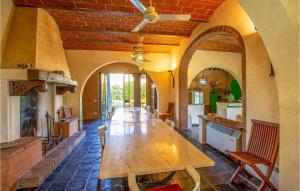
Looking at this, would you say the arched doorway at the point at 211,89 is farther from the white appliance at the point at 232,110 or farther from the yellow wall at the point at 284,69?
the yellow wall at the point at 284,69

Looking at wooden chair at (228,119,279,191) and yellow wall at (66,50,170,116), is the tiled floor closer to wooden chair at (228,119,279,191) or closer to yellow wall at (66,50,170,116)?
wooden chair at (228,119,279,191)

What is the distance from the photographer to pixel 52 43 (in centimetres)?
420


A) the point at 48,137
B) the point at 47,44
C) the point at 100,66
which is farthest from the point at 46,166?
the point at 100,66

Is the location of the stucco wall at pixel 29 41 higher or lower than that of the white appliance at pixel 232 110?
higher

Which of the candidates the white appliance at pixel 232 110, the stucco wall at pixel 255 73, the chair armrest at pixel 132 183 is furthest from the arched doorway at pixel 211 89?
the chair armrest at pixel 132 183

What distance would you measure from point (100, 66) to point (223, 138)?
16.5 feet

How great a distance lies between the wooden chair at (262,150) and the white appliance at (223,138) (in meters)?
0.65

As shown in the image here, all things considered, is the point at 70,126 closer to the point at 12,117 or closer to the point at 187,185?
the point at 12,117

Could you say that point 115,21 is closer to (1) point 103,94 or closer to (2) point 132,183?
(2) point 132,183

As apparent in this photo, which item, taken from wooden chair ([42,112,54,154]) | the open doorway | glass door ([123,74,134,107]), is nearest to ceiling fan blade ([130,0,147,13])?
wooden chair ([42,112,54,154])

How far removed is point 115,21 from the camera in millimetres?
4383

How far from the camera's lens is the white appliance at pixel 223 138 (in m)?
3.21

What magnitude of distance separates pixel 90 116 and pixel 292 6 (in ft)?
27.8

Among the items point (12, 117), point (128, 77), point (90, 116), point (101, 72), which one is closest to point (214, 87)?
point (128, 77)
